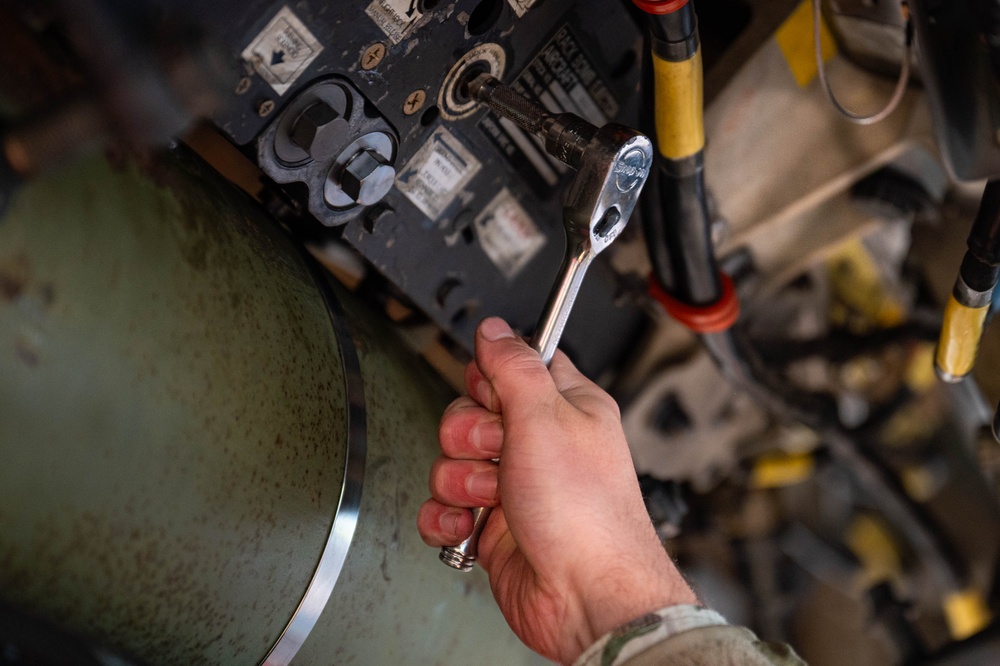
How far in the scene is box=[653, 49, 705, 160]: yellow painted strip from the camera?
68cm

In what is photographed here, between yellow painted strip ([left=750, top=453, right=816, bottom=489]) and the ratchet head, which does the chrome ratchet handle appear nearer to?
the ratchet head

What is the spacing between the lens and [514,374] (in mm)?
632

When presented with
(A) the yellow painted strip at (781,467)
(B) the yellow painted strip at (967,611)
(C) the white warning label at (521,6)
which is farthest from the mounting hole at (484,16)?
(B) the yellow painted strip at (967,611)

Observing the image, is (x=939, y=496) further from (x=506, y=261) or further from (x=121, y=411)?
(x=121, y=411)

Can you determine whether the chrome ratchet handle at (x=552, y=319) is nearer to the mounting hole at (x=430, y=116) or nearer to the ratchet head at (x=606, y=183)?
the ratchet head at (x=606, y=183)

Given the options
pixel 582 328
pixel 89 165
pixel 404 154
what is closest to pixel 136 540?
pixel 89 165

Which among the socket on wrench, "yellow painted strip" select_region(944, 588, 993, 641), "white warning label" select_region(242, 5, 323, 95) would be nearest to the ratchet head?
the socket on wrench

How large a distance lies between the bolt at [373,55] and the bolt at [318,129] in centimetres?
4

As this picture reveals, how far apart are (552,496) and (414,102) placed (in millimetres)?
329

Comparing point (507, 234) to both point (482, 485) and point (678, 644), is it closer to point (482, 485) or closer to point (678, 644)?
point (482, 485)

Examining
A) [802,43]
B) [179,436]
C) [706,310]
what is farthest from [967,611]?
[179,436]

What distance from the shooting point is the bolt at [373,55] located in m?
0.63

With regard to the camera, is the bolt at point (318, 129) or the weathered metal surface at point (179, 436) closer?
the weathered metal surface at point (179, 436)

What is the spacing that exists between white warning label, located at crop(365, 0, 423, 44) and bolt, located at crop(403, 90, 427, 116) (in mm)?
47
